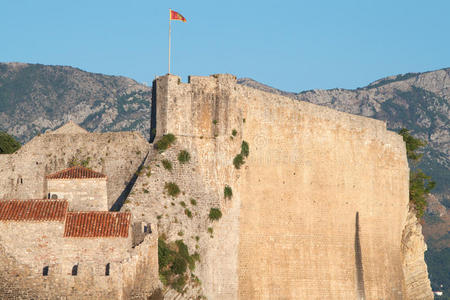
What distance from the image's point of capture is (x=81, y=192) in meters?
36.6

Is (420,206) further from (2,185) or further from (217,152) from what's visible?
(2,185)

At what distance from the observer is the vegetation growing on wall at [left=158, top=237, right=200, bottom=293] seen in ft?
109

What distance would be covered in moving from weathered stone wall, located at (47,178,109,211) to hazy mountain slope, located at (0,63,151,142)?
103778 millimetres

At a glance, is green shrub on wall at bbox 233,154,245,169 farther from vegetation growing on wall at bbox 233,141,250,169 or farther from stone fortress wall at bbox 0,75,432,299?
stone fortress wall at bbox 0,75,432,299

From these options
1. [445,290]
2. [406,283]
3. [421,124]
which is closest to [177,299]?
[406,283]

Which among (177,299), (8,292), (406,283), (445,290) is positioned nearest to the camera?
(8,292)

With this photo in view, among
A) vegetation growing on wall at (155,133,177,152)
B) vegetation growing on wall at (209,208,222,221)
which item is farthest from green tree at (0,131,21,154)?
vegetation growing on wall at (209,208,222,221)

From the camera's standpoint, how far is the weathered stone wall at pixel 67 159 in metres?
39.8

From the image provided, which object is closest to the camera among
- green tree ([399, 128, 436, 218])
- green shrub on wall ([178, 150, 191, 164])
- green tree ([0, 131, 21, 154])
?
green shrub on wall ([178, 150, 191, 164])

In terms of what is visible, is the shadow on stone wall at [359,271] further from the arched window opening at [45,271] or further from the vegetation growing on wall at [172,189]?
the arched window opening at [45,271]

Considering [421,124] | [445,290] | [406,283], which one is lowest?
[445,290]

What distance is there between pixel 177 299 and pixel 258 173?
11.6 meters

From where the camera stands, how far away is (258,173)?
4400 cm

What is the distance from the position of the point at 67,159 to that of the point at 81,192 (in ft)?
14.2
